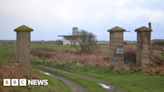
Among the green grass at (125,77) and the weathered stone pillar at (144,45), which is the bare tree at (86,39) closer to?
the green grass at (125,77)

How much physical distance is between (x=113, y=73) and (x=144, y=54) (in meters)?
3.57

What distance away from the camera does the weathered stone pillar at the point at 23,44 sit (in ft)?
45.4

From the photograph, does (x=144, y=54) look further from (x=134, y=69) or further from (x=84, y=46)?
(x=84, y=46)

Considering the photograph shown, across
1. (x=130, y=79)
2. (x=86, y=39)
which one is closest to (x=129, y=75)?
(x=130, y=79)

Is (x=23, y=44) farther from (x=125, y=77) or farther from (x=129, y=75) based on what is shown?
(x=129, y=75)

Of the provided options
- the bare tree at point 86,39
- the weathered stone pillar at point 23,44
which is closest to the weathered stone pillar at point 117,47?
the weathered stone pillar at point 23,44

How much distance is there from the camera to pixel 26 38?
14.0 m

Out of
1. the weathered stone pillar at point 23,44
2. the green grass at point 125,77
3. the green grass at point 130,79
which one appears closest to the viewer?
the green grass at point 130,79

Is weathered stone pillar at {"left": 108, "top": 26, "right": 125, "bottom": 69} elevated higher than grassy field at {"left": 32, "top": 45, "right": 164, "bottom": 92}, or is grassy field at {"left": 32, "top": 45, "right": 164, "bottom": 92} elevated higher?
weathered stone pillar at {"left": 108, "top": 26, "right": 125, "bottom": 69}

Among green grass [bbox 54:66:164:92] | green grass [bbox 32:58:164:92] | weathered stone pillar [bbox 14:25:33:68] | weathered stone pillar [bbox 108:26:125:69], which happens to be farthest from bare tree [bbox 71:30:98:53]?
weathered stone pillar [bbox 14:25:33:68]

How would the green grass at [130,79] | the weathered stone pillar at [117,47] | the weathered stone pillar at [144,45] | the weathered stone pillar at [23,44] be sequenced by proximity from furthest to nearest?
the weathered stone pillar at [144,45]
the weathered stone pillar at [117,47]
the weathered stone pillar at [23,44]
the green grass at [130,79]

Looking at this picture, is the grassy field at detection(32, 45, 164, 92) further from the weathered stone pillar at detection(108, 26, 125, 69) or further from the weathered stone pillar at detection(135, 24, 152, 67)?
the weathered stone pillar at detection(135, 24, 152, 67)

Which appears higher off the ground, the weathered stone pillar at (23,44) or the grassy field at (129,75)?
the weathered stone pillar at (23,44)

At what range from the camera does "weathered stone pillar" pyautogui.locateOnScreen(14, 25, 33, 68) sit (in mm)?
13852
